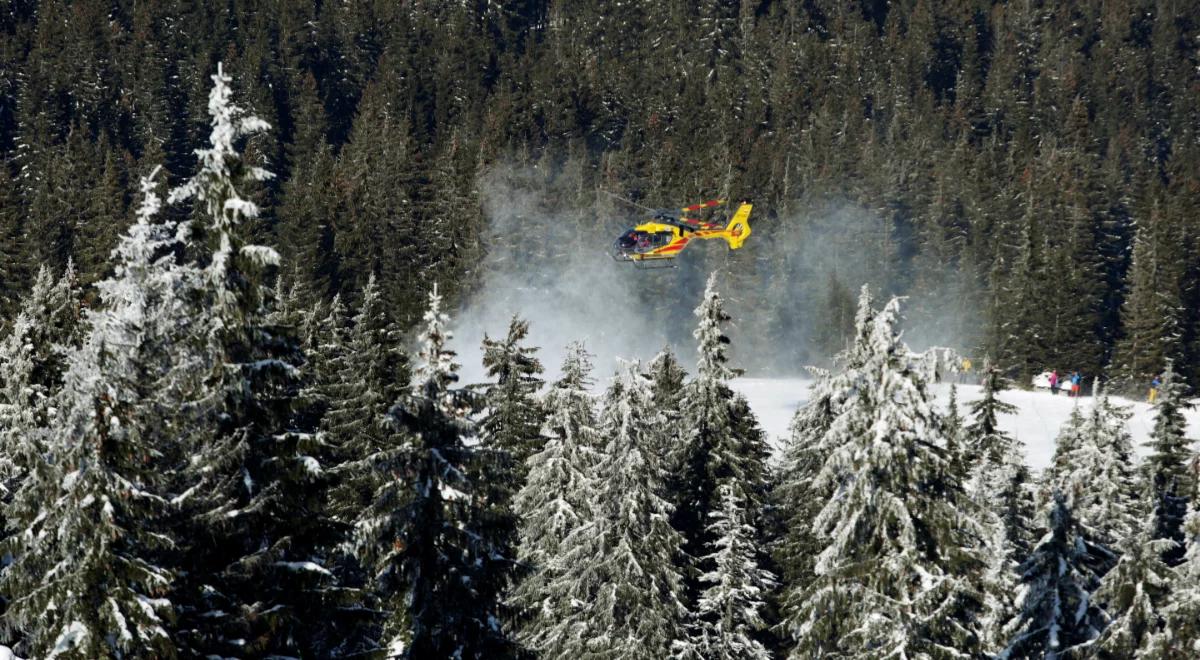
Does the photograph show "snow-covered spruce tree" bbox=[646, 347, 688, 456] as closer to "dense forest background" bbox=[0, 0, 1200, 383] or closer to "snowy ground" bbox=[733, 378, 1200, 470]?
"snowy ground" bbox=[733, 378, 1200, 470]

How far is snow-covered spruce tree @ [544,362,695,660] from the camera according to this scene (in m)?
28.0

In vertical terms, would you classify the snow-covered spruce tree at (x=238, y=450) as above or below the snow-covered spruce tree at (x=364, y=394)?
below

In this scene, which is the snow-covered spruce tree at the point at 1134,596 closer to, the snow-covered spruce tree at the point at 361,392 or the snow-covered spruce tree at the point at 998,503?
the snow-covered spruce tree at the point at 998,503

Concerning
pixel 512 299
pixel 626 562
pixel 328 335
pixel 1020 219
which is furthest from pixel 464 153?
pixel 626 562

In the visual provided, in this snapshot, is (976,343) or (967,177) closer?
(976,343)

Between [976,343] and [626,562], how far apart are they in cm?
7400

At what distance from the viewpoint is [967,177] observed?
111 m

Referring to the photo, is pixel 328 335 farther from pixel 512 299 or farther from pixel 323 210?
pixel 512 299

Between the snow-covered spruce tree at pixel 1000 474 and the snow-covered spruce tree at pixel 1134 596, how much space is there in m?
3.45

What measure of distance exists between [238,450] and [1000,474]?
30.2 m

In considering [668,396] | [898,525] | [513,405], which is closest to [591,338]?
[668,396]

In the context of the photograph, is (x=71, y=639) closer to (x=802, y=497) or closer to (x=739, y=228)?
(x=802, y=497)

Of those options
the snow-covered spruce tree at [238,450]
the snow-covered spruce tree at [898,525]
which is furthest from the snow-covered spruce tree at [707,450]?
the snow-covered spruce tree at [238,450]

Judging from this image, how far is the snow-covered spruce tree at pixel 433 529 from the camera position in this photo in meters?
18.8
